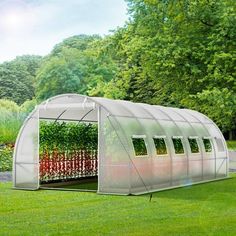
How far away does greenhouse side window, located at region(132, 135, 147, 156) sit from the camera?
13.7 meters

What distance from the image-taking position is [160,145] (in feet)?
49.1

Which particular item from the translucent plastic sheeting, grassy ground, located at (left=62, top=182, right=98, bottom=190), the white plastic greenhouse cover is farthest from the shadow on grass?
the translucent plastic sheeting

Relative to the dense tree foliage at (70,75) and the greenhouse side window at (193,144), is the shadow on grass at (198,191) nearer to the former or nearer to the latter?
the greenhouse side window at (193,144)

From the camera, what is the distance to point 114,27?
23.0 meters

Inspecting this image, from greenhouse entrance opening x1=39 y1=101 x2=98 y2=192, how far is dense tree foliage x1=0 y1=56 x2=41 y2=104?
45.8m

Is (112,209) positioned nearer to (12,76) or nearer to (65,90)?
(65,90)

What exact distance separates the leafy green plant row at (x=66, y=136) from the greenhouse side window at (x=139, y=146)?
3507mm

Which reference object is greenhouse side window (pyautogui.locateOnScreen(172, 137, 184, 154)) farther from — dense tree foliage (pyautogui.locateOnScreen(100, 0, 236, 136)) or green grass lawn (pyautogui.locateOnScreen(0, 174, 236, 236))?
green grass lawn (pyautogui.locateOnScreen(0, 174, 236, 236))

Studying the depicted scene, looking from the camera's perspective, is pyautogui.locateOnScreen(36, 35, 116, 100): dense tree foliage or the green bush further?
pyautogui.locateOnScreen(36, 35, 116, 100): dense tree foliage

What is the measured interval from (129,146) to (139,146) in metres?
0.61

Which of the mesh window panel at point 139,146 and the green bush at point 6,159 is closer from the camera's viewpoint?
the mesh window panel at point 139,146

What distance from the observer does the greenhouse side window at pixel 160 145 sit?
1470 centimetres

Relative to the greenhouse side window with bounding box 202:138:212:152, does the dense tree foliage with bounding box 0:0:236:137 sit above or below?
above

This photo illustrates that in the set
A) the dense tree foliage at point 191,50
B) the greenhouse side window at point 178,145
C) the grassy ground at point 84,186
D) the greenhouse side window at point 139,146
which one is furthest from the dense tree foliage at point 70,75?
the greenhouse side window at point 139,146
